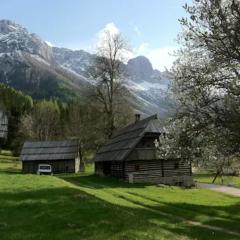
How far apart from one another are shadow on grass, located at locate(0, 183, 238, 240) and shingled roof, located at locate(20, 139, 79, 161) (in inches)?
2209

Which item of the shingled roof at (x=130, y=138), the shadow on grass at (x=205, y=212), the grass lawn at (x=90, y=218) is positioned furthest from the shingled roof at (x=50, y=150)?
the grass lawn at (x=90, y=218)

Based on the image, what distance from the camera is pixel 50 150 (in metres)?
84.7

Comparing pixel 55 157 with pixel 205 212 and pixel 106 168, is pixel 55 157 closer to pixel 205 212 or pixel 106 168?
pixel 106 168

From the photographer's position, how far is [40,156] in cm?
8356

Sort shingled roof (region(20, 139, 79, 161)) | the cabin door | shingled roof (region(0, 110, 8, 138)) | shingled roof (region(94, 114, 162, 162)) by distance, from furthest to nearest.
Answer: shingled roof (region(0, 110, 8, 138))
shingled roof (region(20, 139, 79, 161))
the cabin door
shingled roof (region(94, 114, 162, 162))

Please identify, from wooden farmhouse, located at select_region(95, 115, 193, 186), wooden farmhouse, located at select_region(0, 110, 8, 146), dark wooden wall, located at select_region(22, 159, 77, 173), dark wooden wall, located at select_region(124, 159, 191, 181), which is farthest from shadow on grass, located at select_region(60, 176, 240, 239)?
wooden farmhouse, located at select_region(0, 110, 8, 146)

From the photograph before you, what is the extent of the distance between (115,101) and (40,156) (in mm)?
15959

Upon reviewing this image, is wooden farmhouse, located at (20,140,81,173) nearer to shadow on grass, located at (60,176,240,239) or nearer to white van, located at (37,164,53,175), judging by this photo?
white van, located at (37,164,53,175)

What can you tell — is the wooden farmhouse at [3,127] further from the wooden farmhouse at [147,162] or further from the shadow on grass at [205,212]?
the shadow on grass at [205,212]

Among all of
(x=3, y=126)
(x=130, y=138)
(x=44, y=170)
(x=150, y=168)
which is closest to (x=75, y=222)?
(x=150, y=168)

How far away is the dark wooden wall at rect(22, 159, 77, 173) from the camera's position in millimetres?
82875

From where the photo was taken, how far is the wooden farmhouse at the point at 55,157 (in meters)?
82.9

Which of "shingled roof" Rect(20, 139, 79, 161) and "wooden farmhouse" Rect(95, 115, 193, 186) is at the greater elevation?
"shingled roof" Rect(20, 139, 79, 161)

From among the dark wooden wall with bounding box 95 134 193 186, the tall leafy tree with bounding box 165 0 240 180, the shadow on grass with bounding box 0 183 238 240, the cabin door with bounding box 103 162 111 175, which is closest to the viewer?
the shadow on grass with bounding box 0 183 238 240
